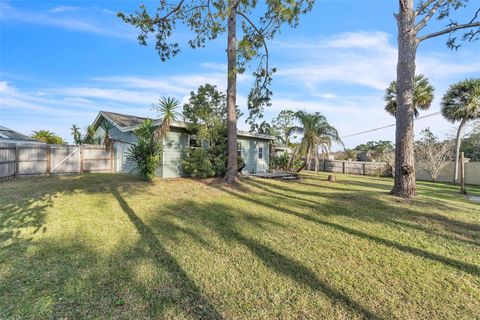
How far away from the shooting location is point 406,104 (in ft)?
23.0

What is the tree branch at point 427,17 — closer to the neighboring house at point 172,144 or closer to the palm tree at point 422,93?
the neighboring house at point 172,144

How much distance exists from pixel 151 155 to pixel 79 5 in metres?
5.83

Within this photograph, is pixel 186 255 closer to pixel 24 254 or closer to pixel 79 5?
pixel 24 254

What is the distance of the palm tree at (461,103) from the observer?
47.5 ft

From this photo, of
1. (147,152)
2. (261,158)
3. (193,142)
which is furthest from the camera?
(261,158)

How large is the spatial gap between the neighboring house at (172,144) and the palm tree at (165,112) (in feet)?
2.31

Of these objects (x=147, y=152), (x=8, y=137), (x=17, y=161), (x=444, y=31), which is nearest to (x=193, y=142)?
(x=147, y=152)

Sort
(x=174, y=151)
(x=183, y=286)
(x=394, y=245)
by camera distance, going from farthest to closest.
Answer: (x=174, y=151) → (x=394, y=245) → (x=183, y=286)

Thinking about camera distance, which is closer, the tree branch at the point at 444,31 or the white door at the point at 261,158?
the tree branch at the point at 444,31

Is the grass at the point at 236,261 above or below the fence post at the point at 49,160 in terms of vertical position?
below

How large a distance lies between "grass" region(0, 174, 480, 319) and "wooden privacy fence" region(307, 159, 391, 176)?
1438 centimetres

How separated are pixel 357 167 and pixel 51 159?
23368 millimetres

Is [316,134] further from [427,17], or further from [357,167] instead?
[427,17]

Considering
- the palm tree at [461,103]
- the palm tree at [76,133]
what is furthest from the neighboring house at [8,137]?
the palm tree at [461,103]
